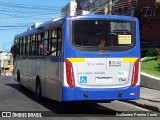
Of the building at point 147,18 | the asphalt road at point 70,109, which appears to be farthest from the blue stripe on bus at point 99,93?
the building at point 147,18

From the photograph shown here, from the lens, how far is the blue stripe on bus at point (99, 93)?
1363 centimetres

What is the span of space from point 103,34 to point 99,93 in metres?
1.83

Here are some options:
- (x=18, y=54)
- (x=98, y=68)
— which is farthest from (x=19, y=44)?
(x=98, y=68)

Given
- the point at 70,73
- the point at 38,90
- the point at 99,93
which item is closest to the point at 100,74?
the point at 99,93

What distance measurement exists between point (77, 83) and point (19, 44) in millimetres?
10331

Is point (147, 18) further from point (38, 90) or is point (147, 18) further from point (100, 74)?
point (100, 74)

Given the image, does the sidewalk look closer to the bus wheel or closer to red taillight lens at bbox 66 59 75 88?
red taillight lens at bbox 66 59 75 88

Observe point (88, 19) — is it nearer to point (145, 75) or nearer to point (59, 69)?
point (59, 69)

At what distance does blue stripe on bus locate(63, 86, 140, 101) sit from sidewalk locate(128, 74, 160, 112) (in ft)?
5.44

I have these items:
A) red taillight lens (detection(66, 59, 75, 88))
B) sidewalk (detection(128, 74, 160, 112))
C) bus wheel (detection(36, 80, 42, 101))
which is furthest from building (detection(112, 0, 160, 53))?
red taillight lens (detection(66, 59, 75, 88))

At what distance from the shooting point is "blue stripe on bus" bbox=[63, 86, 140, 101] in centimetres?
1363

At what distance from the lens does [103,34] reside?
46.4 feet

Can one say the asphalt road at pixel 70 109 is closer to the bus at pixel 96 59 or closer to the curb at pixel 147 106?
the curb at pixel 147 106

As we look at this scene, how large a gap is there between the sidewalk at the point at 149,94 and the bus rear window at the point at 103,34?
9.12ft
